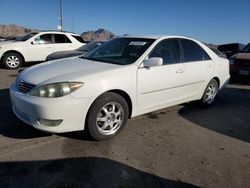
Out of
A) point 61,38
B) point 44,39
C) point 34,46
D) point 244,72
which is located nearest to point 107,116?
point 244,72

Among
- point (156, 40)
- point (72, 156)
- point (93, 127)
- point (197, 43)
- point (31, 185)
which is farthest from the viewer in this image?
point (197, 43)

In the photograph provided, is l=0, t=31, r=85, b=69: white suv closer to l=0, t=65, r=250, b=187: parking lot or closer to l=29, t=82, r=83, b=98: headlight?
l=0, t=65, r=250, b=187: parking lot

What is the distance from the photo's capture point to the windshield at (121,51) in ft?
14.4

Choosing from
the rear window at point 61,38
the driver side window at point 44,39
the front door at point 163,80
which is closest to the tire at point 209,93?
the front door at point 163,80

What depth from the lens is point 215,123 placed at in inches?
193

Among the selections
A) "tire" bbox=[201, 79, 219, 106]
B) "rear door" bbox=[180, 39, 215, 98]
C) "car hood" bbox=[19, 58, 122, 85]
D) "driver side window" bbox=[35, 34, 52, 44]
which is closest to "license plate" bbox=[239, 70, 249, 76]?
"tire" bbox=[201, 79, 219, 106]

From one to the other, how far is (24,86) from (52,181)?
1495 mm

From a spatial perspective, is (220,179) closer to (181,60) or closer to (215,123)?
(215,123)

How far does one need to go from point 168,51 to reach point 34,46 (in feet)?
25.7

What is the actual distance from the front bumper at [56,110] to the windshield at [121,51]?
3.73 ft

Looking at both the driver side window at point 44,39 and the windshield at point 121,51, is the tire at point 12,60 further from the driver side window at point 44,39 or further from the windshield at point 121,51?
the windshield at point 121,51

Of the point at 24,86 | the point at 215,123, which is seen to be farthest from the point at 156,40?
the point at 24,86

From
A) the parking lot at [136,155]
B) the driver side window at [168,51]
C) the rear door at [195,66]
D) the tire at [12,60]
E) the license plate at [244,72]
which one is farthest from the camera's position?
the tire at [12,60]

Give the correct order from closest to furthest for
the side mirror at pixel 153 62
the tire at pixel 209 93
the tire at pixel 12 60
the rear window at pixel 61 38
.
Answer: the side mirror at pixel 153 62, the tire at pixel 209 93, the tire at pixel 12 60, the rear window at pixel 61 38
